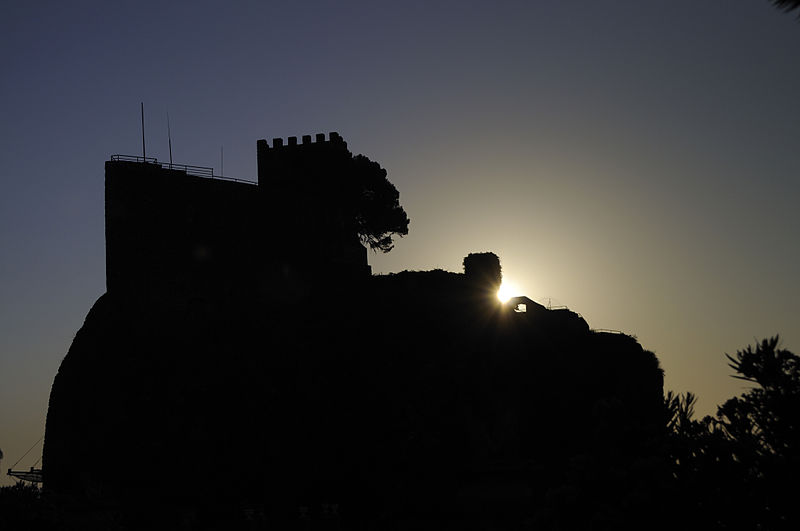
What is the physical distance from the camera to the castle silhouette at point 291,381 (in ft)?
169

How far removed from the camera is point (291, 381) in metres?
56.9

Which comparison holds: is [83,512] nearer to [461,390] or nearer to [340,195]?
[461,390]

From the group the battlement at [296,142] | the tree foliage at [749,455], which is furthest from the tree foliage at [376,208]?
the tree foliage at [749,455]

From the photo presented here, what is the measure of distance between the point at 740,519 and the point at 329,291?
41859mm

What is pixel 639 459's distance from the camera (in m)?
22.8

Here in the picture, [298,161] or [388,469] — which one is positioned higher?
[298,161]

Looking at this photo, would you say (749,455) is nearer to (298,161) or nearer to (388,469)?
(388,469)

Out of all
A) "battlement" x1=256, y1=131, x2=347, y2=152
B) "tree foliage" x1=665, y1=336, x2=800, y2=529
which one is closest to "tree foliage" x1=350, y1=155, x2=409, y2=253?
"battlement" x1=256, y1=131, x2=347, y2=152

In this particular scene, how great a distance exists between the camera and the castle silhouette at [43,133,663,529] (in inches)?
2032

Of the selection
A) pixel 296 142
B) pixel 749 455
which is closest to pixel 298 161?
pixel 296 142

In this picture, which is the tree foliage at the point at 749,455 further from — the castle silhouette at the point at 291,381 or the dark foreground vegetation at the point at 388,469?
the castle silhouette at the point at 291,381

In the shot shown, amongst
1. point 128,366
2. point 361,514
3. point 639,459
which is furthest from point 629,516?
point 128,366

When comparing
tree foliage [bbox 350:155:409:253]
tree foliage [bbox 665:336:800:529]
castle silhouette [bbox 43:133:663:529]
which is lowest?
tree foliage [bbox 665:336:800:529]

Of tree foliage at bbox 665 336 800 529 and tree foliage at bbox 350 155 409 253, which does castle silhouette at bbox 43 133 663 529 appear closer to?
tree foliage at bbox 350 155 409 253
